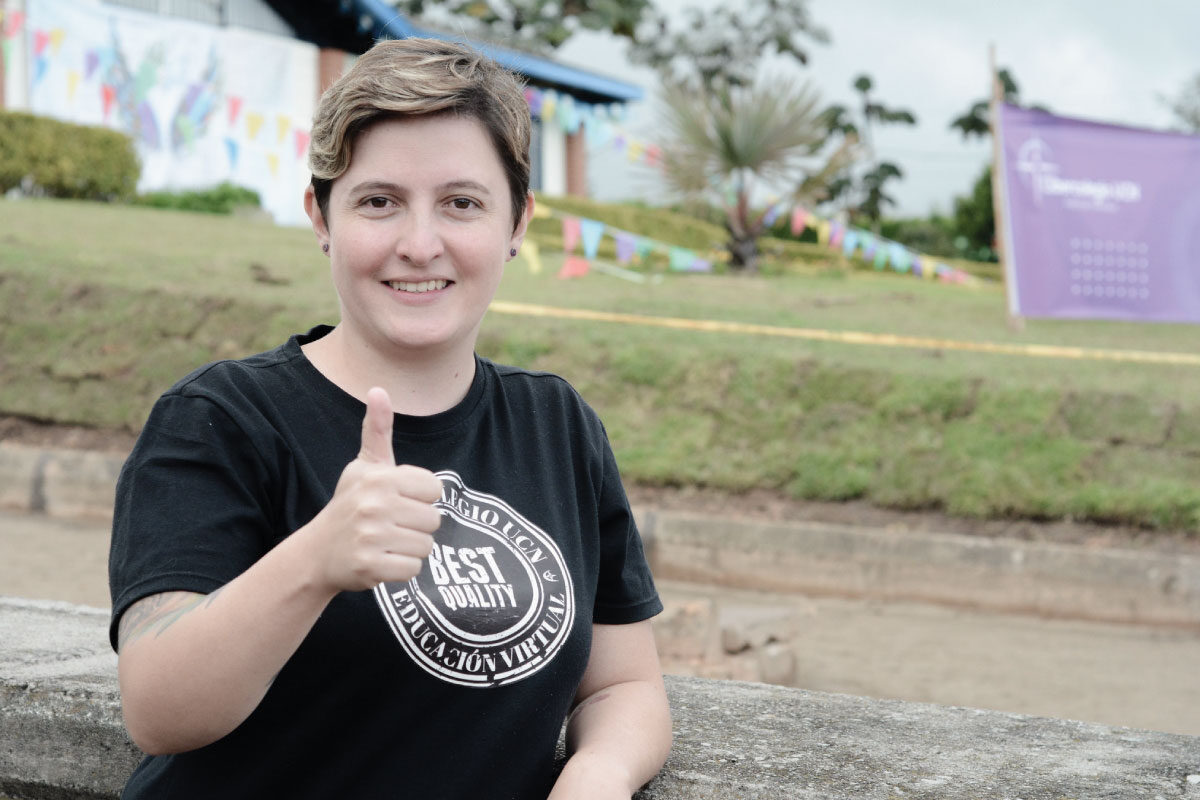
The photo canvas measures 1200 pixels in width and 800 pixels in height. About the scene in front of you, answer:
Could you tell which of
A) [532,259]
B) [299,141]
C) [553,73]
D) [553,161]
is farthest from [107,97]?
[553,161]

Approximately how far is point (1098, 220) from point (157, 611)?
929cm

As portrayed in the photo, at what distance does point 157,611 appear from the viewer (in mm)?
1235

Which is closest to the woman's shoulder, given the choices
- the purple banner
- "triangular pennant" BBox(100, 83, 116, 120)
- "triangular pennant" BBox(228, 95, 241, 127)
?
the purple banner

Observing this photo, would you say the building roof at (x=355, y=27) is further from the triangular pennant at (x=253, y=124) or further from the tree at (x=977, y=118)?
the tree at (x=977, y=118)

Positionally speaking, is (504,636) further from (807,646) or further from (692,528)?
(692,528)

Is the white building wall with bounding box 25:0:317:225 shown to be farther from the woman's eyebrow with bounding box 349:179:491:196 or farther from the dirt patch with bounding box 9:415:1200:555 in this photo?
the woman's eyebrow with bounding box 349:179:491:196

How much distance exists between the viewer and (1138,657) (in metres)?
4.96

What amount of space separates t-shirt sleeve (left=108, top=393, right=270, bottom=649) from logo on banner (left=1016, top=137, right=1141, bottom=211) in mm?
8980

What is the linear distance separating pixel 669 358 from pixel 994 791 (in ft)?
18.5

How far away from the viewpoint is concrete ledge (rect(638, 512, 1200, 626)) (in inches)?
216

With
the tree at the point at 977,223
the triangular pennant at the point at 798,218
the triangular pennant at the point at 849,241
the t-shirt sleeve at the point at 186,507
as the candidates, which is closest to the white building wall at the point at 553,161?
the triangular pennant at the point at 849,241

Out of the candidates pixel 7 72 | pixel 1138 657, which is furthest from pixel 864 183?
pixel 1138 657

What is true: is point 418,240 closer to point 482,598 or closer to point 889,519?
point 482,598

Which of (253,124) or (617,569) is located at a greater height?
(253,124)
